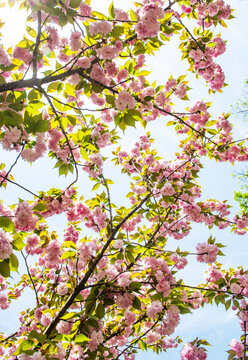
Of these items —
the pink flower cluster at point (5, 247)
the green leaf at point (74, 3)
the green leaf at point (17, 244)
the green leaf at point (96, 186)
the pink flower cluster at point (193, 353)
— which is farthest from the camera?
the green leaf at point (96, 186)

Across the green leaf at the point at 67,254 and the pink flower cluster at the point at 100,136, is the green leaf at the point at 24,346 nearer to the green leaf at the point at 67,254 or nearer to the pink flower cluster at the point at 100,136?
the green leaf at the point at 67,254

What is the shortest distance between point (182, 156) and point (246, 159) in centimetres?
171

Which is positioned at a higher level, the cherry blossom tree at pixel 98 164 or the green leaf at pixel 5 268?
the cherry blossom tree at pixel 98 164

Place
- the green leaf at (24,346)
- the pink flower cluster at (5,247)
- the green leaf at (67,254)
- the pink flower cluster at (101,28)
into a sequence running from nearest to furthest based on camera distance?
the pink flower cluster at (5,247)
the green leaf at (24,346)
the pink flower cluster at (101,28)
the green leaf at (67,254)

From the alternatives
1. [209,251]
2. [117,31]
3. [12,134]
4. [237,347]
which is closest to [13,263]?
[12,134]

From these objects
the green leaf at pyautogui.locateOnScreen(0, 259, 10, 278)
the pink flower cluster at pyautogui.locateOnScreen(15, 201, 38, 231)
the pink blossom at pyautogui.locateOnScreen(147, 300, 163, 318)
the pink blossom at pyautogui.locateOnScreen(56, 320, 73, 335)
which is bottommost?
the pink blossom at pyautogui.locateOnScreen(56, 320, 73, 335)

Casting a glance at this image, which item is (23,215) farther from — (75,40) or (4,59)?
(75,40)

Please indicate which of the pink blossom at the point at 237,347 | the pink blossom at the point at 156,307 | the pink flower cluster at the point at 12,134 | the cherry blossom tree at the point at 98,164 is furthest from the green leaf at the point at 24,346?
the pink blossom at the point at 237,347

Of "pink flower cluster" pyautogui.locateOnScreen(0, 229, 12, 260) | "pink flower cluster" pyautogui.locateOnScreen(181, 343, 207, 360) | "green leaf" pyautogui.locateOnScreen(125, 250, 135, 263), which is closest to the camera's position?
"pink flower cluster" pyautogui.locateOnScreen(0, 229, 12, 260)

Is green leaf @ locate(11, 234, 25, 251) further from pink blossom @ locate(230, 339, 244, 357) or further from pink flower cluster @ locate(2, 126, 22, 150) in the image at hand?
pink blossom @ locate(230, 339, 244, 357)

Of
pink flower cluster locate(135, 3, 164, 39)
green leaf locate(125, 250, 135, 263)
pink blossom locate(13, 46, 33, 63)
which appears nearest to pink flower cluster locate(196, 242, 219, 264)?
green leaf locate(125, 250, 135, 263)

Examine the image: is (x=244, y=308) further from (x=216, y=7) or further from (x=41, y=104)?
(x=216, y=7)

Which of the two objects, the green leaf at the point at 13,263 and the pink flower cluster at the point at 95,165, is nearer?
the green leaf at the point at 13,263

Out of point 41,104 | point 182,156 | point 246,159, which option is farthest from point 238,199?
point 41,104
